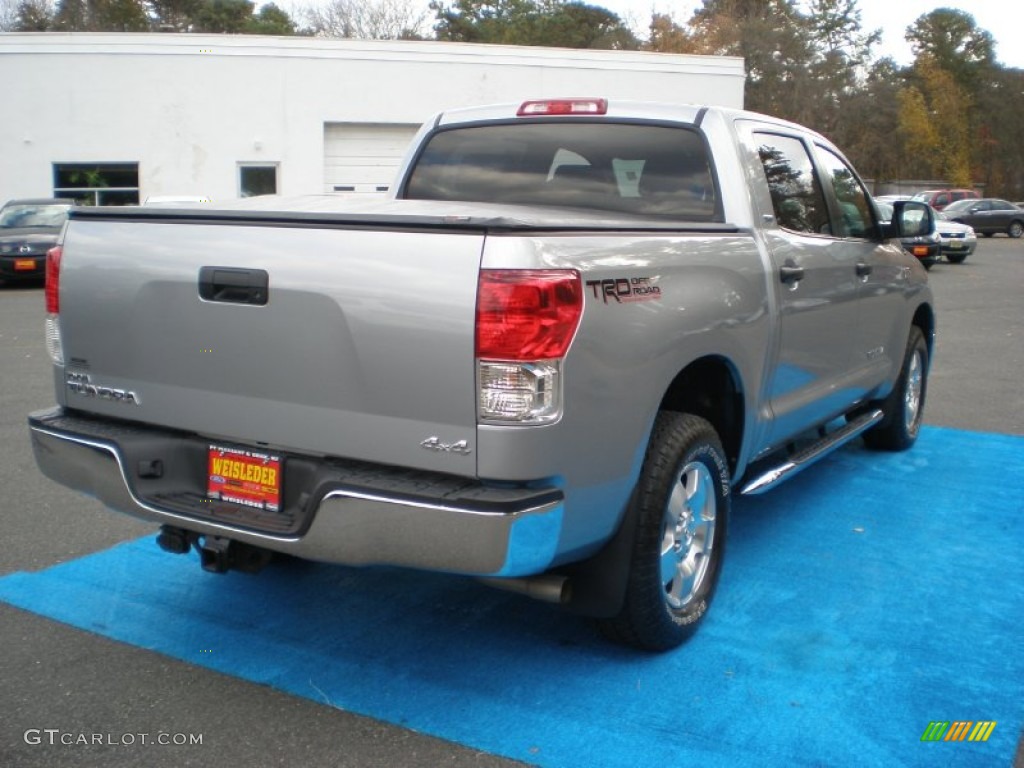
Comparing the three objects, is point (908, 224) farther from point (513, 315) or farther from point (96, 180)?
point (96, 180)

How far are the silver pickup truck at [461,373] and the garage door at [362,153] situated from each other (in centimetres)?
2256

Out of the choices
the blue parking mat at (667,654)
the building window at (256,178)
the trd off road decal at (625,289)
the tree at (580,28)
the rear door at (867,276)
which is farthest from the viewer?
the tree at (580,28)

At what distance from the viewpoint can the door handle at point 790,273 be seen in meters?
4.61

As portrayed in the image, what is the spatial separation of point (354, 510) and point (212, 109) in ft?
81.1

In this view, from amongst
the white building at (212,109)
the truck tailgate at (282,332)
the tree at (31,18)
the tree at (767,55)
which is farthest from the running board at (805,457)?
the tree at (31,18)

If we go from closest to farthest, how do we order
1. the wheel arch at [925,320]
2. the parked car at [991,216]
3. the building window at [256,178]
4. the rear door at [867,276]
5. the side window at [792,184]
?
1. the side window at [792,184]
2. the rear door at [867,276]
3. the wheel arch at [925,320]
4. the building window at [256,178]
5. the parked car at [991,216]

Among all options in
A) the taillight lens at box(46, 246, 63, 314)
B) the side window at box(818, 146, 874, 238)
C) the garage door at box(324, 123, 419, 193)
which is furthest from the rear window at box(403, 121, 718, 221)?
the garage door at box(324, 123, 419, 193)

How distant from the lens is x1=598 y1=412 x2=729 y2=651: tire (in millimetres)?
3650

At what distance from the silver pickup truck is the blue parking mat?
32 centimetres

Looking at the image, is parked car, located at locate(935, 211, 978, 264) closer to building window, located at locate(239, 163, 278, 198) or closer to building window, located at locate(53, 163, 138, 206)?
building window, located at locate(239, 163, 278, 198)

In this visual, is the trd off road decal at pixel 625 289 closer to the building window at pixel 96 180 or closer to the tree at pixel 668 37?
the building window at pixel 96 180

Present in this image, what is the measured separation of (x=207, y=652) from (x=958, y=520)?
3896 millimetres

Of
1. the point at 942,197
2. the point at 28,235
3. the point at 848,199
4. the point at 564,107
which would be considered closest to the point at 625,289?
the point at 564,107

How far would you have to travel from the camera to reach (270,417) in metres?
3.43
